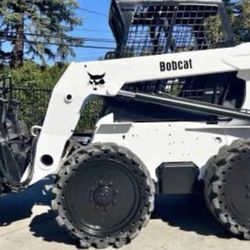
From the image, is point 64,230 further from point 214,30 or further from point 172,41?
Result: point 214,30

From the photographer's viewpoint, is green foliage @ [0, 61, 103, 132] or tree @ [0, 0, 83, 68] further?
tree @ [0, 0, 83, 68]

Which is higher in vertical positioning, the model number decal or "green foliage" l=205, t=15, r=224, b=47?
"green foliage" l=205, t=15, r=224, b=47

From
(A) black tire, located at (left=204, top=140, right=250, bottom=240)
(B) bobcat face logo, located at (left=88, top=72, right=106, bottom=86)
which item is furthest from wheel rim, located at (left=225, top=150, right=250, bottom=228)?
(B) bobcat face logo, located at (left=88, top=72, right=106, bottom=86)

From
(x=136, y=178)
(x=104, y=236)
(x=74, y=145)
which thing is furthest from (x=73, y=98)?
(x=104, y=236)

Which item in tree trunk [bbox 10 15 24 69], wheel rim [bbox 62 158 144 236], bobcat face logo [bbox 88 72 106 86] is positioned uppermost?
bobcat face logo [bbox 88 72 106 86]

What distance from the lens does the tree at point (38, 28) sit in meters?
29.1

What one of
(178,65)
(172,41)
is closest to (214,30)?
(172,41)

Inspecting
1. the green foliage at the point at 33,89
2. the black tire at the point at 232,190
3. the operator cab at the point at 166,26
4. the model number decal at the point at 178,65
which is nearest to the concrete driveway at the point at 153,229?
the black tire at the point at 232,190

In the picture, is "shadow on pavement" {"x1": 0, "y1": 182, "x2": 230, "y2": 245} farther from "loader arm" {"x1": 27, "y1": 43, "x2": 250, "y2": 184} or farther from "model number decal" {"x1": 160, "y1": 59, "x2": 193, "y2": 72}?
"model number decal" {"x1": 160, "y1": 59, "x2": 193, "y2": 72}

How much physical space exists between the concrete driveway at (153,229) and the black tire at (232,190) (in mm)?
208

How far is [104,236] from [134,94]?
1.60 meters

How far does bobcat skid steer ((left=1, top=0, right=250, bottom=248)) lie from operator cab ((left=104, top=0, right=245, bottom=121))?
0.5 inches

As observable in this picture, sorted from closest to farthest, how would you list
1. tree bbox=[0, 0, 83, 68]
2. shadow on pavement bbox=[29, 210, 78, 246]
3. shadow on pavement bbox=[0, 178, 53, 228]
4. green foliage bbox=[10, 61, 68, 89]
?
shadow on pavement bbox=[29, 210, 78, 246] → shadow on pavement bbox=[0, 178, 53, 228] → green foliage bbox=[10, 61, 68, 89] → tree bbox=[0, 0, 83, 68]

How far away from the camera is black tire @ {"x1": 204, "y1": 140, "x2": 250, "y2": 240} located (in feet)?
19.4
